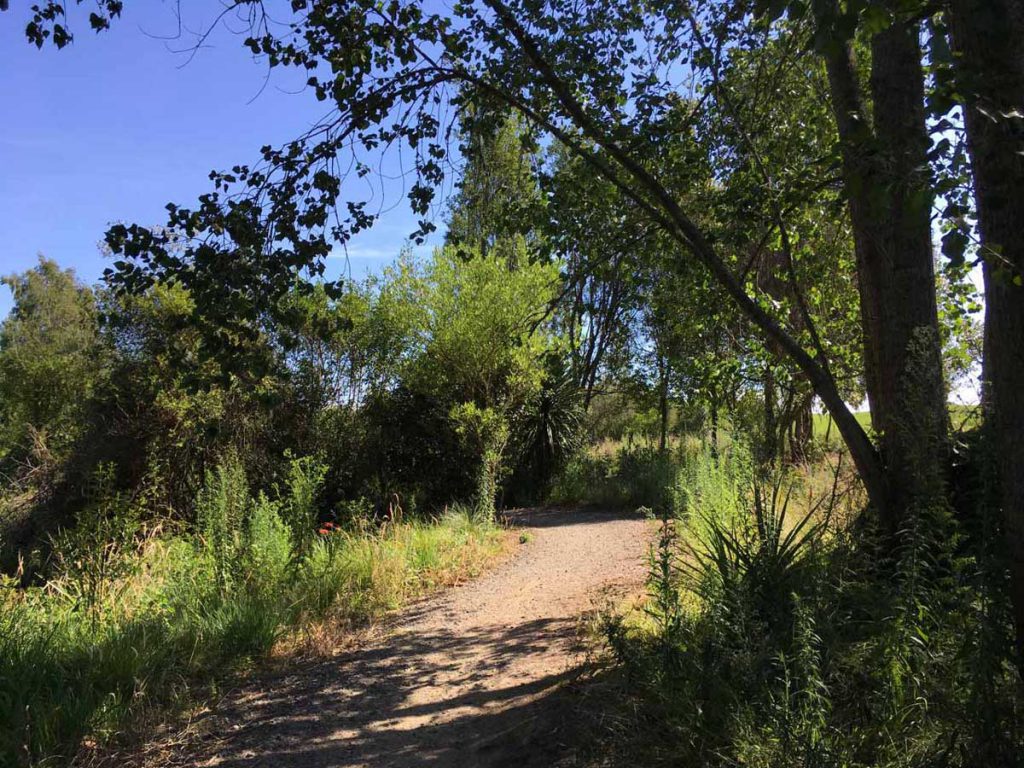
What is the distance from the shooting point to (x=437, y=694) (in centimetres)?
482

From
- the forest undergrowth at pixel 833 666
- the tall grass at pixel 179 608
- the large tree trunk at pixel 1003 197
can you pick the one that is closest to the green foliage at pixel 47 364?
the tall grass at pixel 179 608

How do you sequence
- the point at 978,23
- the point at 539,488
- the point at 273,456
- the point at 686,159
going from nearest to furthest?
the point at 978,23, the point at 686,159, the point at 273,456, the point at 539,488

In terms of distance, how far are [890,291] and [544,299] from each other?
10176 millimetres

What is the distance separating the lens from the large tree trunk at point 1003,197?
7.17ft

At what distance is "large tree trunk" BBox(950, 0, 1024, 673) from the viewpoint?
86.0 inches

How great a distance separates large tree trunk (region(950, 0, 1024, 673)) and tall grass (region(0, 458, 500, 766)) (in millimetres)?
4792

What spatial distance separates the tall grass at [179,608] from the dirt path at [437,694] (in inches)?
18.8

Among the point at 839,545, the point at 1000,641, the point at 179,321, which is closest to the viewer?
the point at 1000,641

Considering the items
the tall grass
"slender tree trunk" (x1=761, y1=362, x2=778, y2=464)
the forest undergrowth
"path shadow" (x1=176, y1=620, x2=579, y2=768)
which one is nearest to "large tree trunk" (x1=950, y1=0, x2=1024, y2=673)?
the forest undergrowth

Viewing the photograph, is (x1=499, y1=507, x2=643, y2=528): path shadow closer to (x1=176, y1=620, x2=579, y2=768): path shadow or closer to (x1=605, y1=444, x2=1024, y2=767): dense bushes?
(x1=176, y1=620, x2=579, y2=768): path shadow

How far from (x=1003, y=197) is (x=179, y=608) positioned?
6.23m

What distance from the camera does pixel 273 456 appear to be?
1385cm

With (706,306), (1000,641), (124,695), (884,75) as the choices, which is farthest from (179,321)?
(706,306)

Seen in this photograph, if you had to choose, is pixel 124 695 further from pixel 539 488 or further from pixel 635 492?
pixel 539 488
